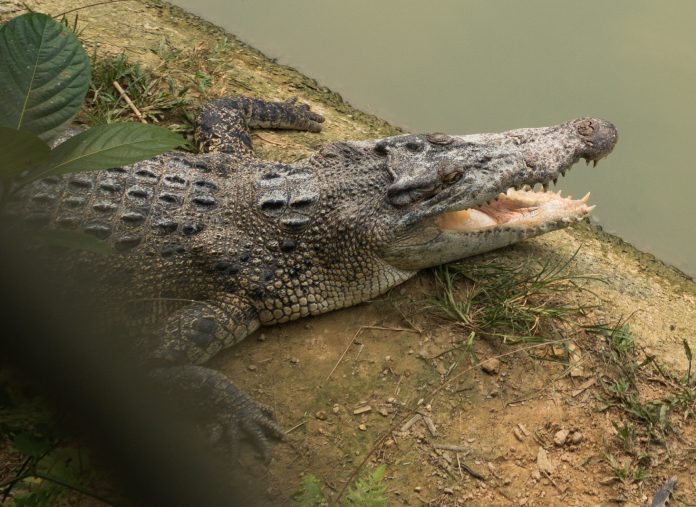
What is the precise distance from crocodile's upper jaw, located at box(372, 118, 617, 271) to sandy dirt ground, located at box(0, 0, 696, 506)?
9.3 inches

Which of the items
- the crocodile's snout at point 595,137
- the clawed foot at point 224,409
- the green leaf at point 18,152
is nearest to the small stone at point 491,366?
the clawed foot at point 224,409

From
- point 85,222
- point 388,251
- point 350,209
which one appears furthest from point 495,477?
point 85,222

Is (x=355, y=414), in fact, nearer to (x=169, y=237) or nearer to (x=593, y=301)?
(x=169, y=237)

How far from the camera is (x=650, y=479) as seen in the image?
3.10 meters

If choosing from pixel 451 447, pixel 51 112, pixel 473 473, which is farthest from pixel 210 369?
pixel 51 112

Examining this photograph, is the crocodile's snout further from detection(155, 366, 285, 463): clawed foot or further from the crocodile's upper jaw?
detection(155, 366, 285, 463): clawed foot

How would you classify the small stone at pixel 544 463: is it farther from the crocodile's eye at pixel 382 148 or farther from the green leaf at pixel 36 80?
the green leaf at pixel 36 80

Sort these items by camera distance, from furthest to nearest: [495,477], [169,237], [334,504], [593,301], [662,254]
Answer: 1. [662,254]
2. [593,301]
3. [169,237]
4. [495,477]
5. [334,504]

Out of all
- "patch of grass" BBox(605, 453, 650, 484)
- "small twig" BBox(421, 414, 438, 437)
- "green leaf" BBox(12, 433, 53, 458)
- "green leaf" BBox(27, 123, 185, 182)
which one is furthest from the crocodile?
"green leaf" BBox(27, 123, 185, 182)

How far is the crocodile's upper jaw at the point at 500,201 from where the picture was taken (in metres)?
3.55

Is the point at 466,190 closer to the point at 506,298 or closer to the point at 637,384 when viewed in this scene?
the point at 506,298

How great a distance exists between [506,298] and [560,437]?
2.54 ft

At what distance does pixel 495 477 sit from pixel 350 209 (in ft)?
4.70

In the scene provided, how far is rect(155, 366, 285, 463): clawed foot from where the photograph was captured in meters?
3.02
